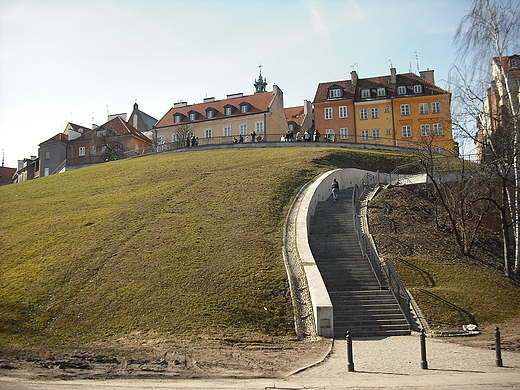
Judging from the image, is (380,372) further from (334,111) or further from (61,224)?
(334,111)

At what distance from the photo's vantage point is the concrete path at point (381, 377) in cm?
1016

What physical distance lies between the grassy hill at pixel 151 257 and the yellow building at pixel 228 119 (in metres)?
26.5

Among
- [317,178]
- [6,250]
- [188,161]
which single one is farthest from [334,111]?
[6,250]

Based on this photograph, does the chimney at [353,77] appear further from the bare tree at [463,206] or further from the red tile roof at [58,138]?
the red tile roof at [58,138]

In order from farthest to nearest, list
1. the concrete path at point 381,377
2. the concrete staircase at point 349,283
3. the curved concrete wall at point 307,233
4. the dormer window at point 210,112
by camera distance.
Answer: the dormer window at point 210,112, the concrete staircase at point 349,283, the curved concrete wall at point 307,233, the concrete path at point 381,377

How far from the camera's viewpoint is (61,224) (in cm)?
2573

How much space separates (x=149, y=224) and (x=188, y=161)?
53.0 ft

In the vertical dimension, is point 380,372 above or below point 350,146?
below

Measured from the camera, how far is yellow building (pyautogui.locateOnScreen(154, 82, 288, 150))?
202 feet

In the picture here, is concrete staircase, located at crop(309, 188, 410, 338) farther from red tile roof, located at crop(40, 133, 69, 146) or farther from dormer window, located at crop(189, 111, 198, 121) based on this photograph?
red tile roof, located at crop(40, 133, 69, 146)

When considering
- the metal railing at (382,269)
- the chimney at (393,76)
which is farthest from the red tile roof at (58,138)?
the metal railing at (382,269)

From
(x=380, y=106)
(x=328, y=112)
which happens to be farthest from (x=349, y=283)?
(x=328, y=112)

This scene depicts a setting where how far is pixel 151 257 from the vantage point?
2039 cm

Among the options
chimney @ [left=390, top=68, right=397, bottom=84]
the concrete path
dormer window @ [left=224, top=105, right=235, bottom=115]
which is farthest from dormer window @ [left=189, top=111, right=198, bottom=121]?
the concrete path
